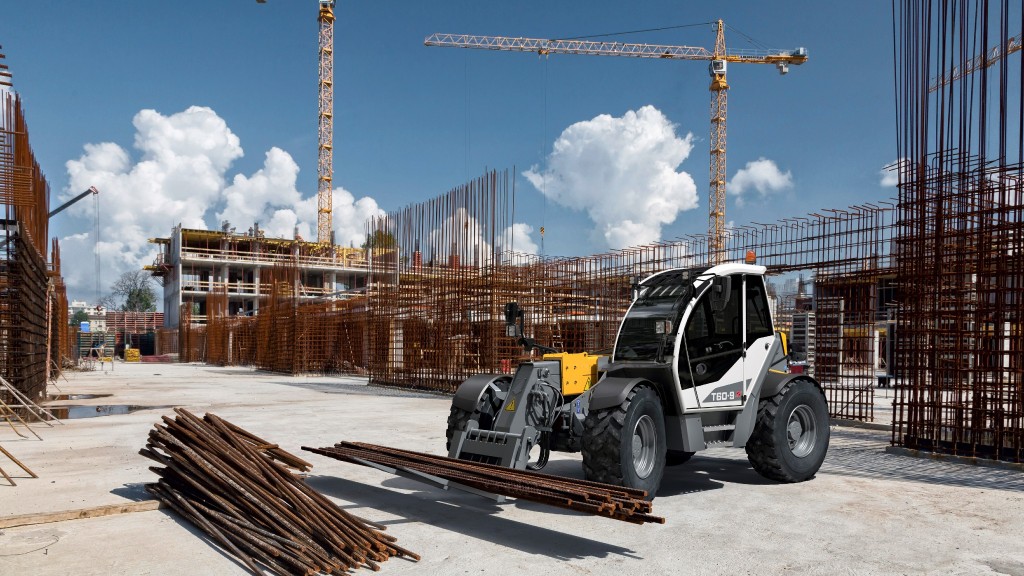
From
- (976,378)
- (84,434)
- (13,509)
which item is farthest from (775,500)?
(84,434)

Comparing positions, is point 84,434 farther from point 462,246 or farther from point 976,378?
point 976,378

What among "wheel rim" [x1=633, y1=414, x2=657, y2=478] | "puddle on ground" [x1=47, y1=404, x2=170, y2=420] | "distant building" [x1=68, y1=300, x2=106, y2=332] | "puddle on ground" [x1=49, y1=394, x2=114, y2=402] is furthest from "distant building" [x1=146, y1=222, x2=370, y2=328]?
"wheel rim" [x1=633, y1=414, x2=657, y2=478]

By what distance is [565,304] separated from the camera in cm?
2094

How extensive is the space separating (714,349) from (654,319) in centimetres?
71

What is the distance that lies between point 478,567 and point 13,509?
4.60 m

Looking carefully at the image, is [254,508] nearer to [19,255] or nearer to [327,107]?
[19,255]

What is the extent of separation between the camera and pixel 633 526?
20.9 feet

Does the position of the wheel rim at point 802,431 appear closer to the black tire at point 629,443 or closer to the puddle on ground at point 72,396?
the black tire at point 629,443

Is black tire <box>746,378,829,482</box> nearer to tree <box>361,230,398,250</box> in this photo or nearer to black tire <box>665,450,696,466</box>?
black tire <box>665,450,696,466</box>

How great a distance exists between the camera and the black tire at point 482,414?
7.48 m

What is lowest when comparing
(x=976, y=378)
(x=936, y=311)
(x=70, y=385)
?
(x=70, y=385)

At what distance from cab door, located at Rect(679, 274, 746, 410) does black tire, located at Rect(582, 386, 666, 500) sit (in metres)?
0.51

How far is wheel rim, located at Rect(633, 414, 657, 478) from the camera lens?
23.0 ft

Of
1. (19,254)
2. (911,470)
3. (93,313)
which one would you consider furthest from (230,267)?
(911,470)
